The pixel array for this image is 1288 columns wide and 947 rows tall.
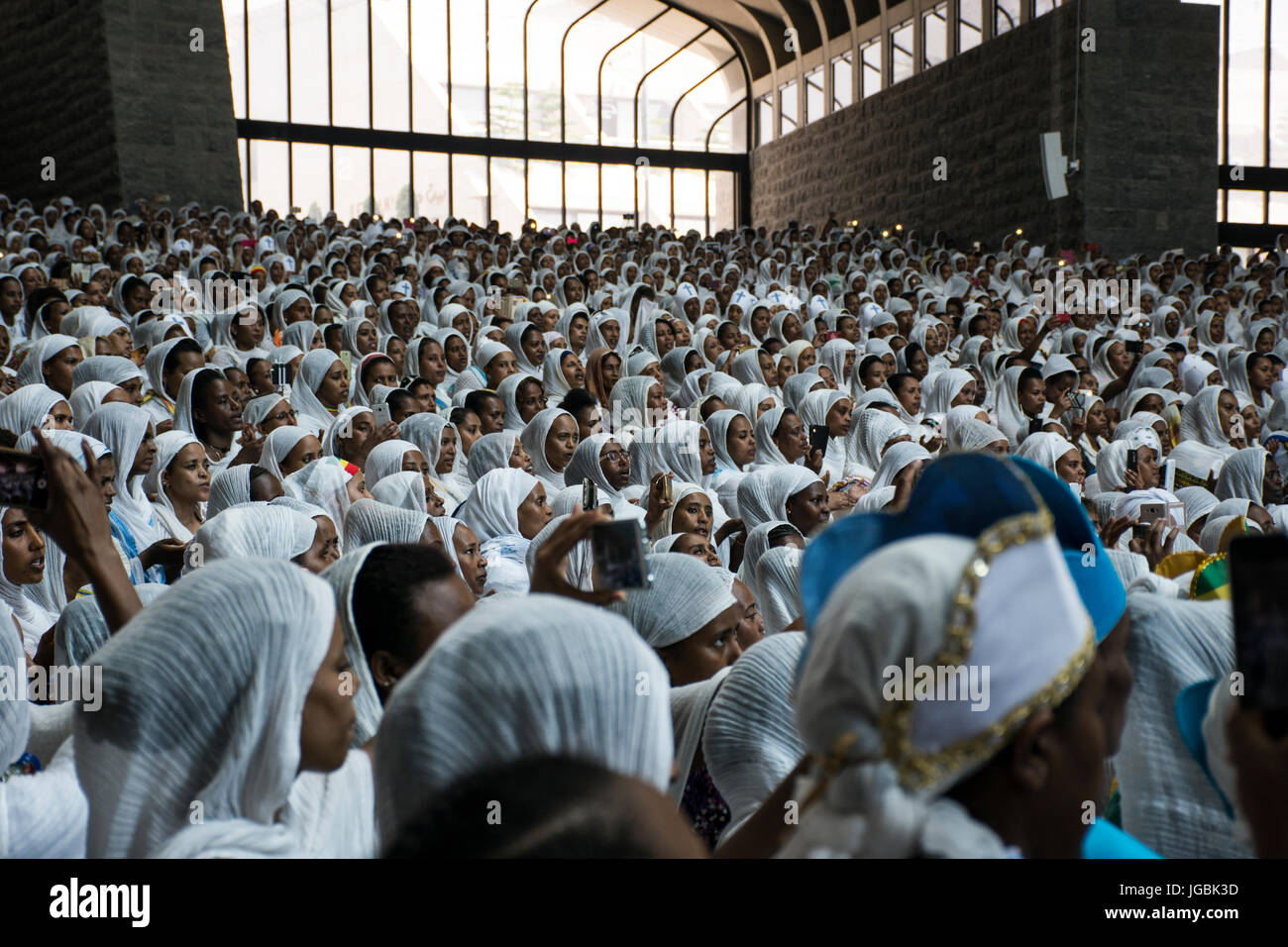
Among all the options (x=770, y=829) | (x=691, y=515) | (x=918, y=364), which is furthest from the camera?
(x=918, y=364)

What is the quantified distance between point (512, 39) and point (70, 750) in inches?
984

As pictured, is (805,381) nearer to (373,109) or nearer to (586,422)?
(586,422)

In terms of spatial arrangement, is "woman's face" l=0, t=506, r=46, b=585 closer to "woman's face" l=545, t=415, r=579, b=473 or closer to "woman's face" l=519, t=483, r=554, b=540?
"woman's face" l=519, t=483, r=554, b=540

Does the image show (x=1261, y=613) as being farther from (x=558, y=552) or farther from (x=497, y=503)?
(x=497, y=503)

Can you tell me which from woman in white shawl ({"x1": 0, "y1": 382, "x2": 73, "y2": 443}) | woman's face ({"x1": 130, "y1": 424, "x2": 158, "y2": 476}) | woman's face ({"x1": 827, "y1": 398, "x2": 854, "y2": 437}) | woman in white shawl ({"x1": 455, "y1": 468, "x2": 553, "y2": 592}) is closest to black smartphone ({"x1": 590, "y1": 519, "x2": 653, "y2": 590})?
woman in white shawl ({"x1": 455, "y1": 468, "x2": 553, "y2": 592})

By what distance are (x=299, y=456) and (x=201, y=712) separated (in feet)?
13.9

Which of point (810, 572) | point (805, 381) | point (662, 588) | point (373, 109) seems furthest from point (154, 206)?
point (810, 572)

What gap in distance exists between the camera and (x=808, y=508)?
18.2ft

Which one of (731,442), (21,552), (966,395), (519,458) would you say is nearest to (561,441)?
(519,458)

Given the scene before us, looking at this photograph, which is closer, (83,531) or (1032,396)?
(83,531)

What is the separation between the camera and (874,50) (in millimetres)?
23625

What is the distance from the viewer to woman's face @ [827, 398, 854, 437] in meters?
7.90

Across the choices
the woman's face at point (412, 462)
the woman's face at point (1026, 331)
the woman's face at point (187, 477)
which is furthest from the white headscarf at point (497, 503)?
the woman's face at point (1026, 331)

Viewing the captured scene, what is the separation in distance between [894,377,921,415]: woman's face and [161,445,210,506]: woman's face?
4.98 meters
